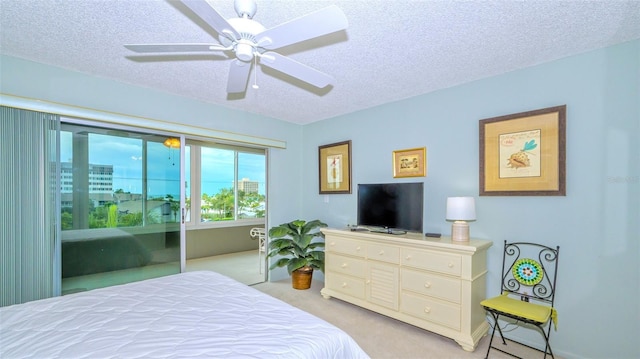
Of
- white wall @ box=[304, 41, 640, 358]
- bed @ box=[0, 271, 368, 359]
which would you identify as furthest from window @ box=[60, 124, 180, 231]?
white wall @ box=[304, 41, 640, 358]

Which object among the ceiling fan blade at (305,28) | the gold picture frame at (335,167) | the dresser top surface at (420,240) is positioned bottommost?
the dresser top surface at (420,240)

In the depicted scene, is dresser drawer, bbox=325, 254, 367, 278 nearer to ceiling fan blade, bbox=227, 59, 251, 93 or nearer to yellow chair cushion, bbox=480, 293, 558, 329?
yellow chair cushion, bbox=480, 293, 558, 329

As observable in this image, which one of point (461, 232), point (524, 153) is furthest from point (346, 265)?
point (524, 153)

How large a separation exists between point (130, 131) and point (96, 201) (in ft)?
2.68

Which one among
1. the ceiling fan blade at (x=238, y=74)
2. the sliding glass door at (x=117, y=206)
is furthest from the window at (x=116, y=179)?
the ceiling fan blade at (x=238, y=74)

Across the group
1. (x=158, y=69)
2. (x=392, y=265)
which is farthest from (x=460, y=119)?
(x=158, y=69)

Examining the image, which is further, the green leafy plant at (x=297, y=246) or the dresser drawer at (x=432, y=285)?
the green leafy plant at (x=297, y=246)

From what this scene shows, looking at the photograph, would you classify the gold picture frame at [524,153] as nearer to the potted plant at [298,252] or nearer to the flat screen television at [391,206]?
the flat screen television at [391,206]

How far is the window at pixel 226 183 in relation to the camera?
5484 millimetres

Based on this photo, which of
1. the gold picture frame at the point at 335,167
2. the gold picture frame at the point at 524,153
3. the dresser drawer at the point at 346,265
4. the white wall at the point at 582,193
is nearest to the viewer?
the white wall at the point at 582,193

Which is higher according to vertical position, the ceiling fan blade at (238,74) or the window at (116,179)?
the ceiling fan blade at (238,74)

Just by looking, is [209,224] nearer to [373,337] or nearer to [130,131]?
[130,131]

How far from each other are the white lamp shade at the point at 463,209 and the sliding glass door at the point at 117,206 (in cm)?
307

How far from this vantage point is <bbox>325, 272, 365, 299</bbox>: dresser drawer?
3.13 m
